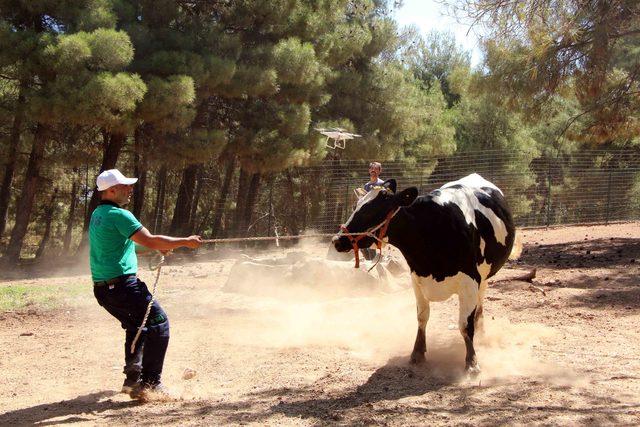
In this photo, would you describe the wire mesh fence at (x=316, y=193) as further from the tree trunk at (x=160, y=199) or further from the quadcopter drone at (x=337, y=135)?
the quadcopter drone at (x=337, y=135)

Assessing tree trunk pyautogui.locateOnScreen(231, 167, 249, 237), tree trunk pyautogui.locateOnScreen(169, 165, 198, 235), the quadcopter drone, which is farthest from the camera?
tree trunk pyautogui.locateOnScreen(231, 167, 249, 237)

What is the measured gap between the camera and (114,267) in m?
5.49

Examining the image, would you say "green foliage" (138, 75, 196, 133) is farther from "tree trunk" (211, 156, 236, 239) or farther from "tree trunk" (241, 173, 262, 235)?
"tree trunk" (241, 173, 262, 235)

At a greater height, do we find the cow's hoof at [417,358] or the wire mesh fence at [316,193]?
the wire mesh fence at [316,193]

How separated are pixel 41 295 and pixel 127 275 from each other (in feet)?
20.3

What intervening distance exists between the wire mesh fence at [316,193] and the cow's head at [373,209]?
46.0ft

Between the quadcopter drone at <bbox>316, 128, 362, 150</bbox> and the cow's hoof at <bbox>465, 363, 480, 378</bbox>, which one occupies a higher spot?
the quadcopter drone at <bbox>316, 128, 362, 150</bbox>

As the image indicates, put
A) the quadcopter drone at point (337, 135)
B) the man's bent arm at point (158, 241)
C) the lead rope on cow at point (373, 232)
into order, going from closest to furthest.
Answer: the man's bent arm at point (158, 241)
the lead rope on cow at point (373, 232)
the quadcopter drone at point (337, 135)

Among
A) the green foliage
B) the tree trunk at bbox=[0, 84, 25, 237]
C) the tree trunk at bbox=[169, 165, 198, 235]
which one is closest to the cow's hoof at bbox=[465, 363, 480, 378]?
the green foliage

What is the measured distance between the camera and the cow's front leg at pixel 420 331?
6.68 meters

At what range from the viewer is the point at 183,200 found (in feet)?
66.0

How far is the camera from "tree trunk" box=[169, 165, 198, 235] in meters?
20.0

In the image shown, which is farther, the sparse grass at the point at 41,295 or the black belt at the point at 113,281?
the sparse grass at the point at 41,295

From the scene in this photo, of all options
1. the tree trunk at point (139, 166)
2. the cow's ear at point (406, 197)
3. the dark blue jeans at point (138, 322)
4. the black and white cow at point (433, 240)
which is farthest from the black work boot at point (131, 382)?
the tree trunk at point (139, 166)
